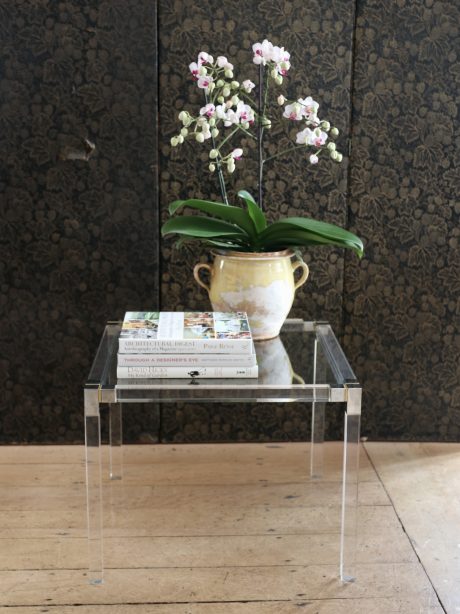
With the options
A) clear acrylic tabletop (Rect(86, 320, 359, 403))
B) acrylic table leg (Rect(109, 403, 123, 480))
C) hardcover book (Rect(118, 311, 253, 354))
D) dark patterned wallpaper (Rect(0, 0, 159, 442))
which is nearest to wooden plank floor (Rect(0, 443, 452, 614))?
acrylic table leg (Rect(109, 403, 123, 480))

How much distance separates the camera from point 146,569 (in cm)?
214

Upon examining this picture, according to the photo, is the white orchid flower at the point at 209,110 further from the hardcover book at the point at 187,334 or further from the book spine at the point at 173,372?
the book spine at the point at 173,372

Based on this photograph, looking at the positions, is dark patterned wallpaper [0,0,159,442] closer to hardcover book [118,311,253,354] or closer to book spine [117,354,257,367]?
hardcover book [118,311,253,354]

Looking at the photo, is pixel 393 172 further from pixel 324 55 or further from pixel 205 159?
pixel 205 159

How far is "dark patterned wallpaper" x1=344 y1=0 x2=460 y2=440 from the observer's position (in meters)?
2.64

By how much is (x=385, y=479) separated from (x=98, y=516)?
3.20ft

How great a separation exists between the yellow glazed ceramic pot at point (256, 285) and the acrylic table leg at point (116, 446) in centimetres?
53

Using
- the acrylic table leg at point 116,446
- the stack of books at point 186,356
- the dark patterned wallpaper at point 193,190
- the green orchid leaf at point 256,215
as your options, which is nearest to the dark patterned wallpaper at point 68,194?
the dark patterned wallpaper at point 193,190

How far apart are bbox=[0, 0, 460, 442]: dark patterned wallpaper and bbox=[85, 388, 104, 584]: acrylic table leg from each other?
2.63ft

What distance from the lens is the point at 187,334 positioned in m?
2.09

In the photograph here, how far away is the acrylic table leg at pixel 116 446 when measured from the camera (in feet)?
8.57

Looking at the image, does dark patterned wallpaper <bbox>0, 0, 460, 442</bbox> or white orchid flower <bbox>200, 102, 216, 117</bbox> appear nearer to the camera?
white orchid flower <bbox>200, 102, 216, 117</bbox>

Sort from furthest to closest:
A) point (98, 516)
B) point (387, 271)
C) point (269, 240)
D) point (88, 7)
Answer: point (387, 271)
point (88, 7)
point (269, 240)
point (98, 516)

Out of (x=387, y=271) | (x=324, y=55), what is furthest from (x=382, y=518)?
(x=324, y=55)
